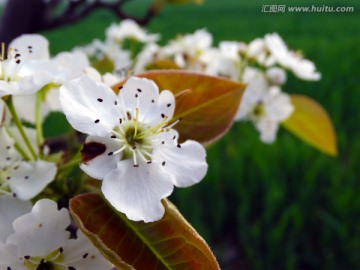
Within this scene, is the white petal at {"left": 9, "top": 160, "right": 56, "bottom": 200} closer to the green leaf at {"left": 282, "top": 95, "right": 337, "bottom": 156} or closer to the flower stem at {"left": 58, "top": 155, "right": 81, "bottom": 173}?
the flower stem at {"left": 58, "top": 155, "right": 81, "bottom": 173}

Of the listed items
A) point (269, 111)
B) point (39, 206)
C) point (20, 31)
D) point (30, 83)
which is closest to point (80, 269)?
point (39, 206)

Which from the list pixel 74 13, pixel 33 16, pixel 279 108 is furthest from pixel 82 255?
pixel 74 13

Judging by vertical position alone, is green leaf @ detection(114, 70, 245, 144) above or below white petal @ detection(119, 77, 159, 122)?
below

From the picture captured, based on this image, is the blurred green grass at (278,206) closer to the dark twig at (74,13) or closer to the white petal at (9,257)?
the dark twig at (74,13)

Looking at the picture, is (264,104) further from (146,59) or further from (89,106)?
(89,106)

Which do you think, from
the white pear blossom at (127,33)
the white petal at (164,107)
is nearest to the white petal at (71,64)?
the white petal at (164,107)

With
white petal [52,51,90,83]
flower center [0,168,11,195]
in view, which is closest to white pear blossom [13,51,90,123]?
white petal [52,51,90,83]
